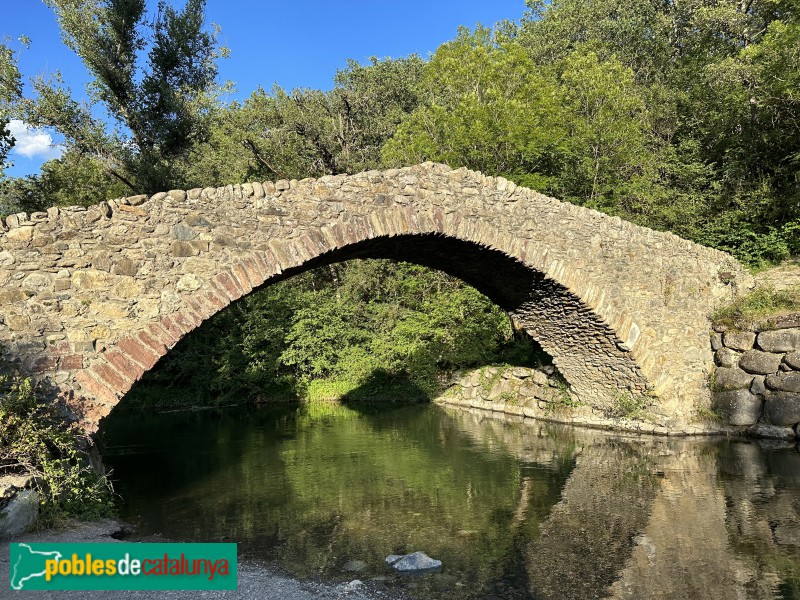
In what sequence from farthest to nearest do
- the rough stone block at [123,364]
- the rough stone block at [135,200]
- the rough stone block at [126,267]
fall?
the rough stone block at [135,200]
the rough stone block at [126,267]
the rough stone block at [123,364]

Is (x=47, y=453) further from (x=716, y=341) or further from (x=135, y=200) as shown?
(x=716, y=341)

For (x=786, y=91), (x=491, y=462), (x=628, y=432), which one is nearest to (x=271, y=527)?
(x=491, y=462)

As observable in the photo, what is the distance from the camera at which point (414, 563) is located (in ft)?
14.3

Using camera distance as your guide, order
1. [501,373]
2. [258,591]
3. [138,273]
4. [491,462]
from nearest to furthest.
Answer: [258,591]
[138,273]
[491,462]
[501,373]

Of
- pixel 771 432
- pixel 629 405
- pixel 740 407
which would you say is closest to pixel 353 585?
pixel 629 405

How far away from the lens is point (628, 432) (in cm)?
1000

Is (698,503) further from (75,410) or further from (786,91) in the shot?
(786,91)

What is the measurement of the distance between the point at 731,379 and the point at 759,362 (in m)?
0.51

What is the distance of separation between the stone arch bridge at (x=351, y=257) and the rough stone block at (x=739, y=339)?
32cm

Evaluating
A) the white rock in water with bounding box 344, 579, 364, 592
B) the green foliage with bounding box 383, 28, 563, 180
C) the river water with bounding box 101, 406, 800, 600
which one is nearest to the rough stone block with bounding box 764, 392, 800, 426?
the river water with bounding box 101, 406, 800, 600

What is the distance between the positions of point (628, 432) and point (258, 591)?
7840mm

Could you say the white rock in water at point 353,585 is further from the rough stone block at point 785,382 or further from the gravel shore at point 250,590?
the rough stone block at point 785,382

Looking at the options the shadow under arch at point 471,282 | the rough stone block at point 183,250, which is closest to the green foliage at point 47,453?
the shadow under arch at point 471,282

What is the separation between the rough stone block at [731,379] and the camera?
9398 millimetres
